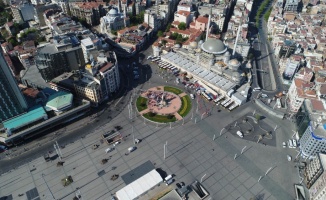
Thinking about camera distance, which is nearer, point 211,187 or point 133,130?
point 211,187

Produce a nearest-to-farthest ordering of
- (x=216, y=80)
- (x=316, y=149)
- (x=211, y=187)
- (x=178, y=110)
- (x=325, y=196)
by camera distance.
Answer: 1. (x=325, y=196)
2. (x=211, y=187)
3. (x=316, y=149)
4. (x=178, y=110)
5. (x=216, y=80)

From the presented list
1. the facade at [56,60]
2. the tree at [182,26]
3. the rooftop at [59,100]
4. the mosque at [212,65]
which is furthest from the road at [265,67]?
the facade at [56,60]

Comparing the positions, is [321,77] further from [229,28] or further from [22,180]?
[22,180]

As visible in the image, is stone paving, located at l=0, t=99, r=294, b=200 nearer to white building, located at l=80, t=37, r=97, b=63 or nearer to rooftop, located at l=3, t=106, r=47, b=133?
rooftop, located at l=3, t=106, r=47, b=133

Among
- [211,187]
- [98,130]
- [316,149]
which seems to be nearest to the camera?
[211,187]

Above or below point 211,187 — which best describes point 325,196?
above

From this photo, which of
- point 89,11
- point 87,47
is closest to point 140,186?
point 87,47

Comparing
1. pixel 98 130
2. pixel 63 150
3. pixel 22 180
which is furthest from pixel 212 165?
pixel 22 180

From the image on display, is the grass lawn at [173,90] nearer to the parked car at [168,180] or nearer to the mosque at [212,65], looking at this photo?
the mosque at [212,65]

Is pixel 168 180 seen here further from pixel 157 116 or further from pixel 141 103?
pixel 141 103
